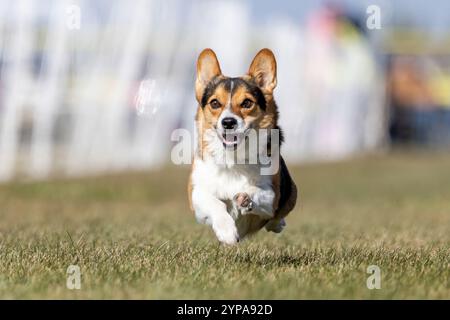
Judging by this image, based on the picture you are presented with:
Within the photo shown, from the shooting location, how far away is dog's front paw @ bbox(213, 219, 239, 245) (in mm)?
5684

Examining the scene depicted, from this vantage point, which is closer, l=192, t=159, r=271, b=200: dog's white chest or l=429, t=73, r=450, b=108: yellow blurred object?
l=192, t=159, r=271, b=200: dog's white chest

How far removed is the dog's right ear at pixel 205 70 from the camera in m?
6.14

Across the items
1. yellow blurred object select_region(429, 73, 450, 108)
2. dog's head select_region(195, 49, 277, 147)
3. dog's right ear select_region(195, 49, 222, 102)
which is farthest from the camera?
yellow blurred object select_region(429, 73, 450, 108)

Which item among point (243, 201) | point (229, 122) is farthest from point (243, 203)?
point (229, 122)

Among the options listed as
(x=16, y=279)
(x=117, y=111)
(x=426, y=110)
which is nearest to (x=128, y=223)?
(x=16, y=279)

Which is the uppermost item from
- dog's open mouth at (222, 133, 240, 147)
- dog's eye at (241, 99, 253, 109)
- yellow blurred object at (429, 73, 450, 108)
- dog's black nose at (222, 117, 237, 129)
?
yellow blurred object at (429, 73, 450, 108)

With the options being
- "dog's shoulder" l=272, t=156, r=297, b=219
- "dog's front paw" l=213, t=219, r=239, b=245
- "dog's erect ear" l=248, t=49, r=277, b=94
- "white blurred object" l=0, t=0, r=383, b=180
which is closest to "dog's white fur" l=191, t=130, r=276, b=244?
"dog's shoulder" l=272, t=156, r=297, b=219

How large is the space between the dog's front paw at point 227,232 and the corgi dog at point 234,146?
38 mm

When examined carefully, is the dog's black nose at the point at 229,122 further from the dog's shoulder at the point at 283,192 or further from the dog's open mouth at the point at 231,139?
the dog's shoulder at the point at 283,192

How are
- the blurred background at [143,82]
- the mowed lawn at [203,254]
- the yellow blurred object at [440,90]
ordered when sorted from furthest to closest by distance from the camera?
1. the yellow blurred object at [440,90]
2. the blurred background at [143,82]
3. the mowed lawn at [203,254]

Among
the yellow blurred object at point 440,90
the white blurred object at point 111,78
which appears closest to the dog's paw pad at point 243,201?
the white blurred object at point 111,78

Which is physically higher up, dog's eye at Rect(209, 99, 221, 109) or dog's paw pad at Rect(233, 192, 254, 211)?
dog's eye at Rect(209, 99, 221, 109)

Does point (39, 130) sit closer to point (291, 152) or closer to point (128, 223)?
point (128, 223)

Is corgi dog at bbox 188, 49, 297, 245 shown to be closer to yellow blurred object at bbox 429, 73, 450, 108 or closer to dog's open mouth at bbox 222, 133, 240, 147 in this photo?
dog's open mouth at bbox 222, 133, 240, 147
